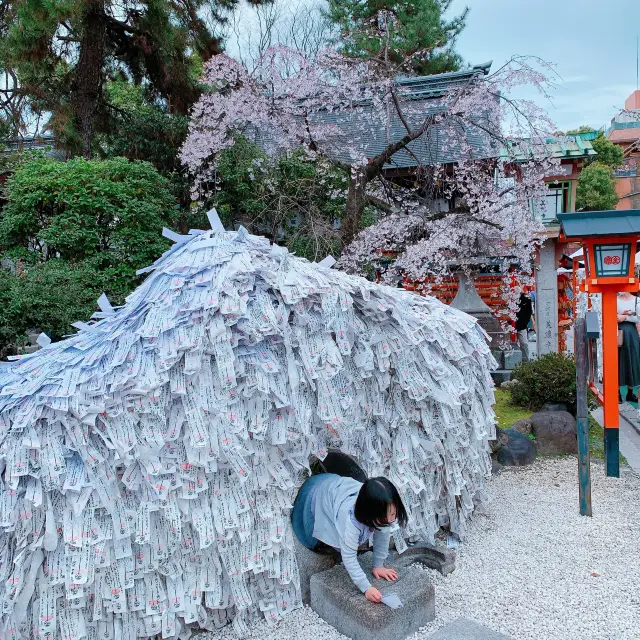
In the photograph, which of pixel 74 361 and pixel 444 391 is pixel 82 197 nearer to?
pixel 74 361

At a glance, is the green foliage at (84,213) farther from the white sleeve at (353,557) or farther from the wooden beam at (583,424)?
the white sleeve at (353,557)

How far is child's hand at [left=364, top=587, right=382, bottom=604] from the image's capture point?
9.98 feet

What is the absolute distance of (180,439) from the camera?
3.05 m

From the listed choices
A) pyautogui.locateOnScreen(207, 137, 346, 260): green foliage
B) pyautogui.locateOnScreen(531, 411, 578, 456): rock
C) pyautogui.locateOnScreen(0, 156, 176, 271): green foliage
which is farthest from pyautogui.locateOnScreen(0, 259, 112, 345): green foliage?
pyautogui.locateOnScreen(531, 411, 578, 456): rock

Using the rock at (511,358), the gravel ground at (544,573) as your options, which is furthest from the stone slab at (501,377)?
the gravel ground at (544,573)

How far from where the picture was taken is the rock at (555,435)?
258 inches

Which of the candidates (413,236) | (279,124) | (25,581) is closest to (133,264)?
(279,124)

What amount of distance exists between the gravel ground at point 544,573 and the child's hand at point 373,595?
31cm

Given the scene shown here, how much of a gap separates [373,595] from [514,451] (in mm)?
3652

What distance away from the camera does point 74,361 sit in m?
3.09

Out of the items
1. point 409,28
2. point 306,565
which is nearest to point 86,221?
point 306,565

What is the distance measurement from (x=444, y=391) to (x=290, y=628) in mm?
1848

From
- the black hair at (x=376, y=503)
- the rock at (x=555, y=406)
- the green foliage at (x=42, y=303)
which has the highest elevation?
the green foliage at (x=42, y=303)

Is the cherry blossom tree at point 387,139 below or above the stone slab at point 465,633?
above
